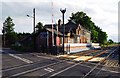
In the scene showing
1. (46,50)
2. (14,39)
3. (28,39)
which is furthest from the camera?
(14,39)

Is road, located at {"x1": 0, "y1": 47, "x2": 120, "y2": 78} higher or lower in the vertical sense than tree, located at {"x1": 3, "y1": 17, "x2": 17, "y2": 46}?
lower

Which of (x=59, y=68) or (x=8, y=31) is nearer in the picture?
(x=59, y=68)

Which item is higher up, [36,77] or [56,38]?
[56,38]

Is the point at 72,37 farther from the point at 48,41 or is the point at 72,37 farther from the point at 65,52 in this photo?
the point at 65,52

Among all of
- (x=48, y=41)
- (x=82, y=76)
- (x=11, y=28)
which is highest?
(x=11, y=28)

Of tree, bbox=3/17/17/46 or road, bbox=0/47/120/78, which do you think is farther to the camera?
tree, bbox=3/17/17/46

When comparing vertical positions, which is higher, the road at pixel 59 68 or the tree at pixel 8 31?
the tree at pixel 8 31

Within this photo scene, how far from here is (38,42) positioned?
52250 mm

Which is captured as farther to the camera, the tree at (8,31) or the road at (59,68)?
the tree at (8,31)

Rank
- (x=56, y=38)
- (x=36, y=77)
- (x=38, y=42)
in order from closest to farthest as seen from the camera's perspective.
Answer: (x=36, y=77), (x=56, y=38), (x=38, y=42)

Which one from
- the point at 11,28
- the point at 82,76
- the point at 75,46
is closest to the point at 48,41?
the point at 75,46

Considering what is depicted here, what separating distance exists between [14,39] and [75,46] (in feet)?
130

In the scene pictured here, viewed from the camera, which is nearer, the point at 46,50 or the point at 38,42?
the point at 46,50

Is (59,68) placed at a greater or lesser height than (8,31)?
lesser
